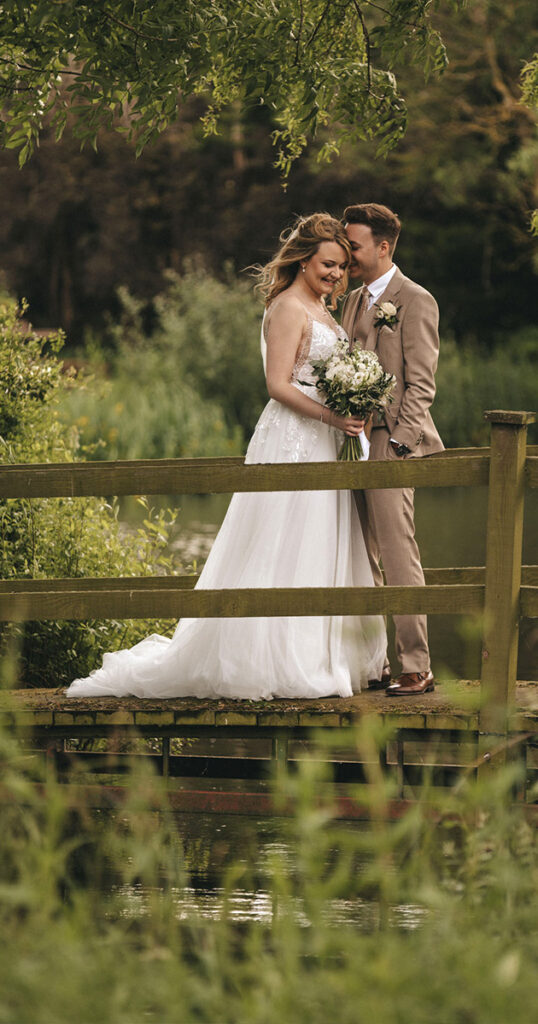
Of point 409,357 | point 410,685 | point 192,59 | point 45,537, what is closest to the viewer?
point 410,685

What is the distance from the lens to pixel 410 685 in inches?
214

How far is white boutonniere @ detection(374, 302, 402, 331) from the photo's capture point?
214 inches

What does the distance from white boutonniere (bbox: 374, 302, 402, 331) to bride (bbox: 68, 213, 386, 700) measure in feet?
0.76

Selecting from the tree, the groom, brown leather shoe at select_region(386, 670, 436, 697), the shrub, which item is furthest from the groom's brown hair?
the shrub

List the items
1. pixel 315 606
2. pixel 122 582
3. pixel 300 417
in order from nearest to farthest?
pixel 315 606 < pixel 300 417 < pixel 122 582

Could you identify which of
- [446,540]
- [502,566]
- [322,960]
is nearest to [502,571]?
[502,566]

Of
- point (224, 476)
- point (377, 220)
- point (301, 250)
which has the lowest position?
point (224, 476)

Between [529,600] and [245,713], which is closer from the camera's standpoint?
[529,600]

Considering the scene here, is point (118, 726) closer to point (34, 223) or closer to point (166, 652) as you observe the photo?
Result: point (166, 652)

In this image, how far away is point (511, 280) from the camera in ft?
126

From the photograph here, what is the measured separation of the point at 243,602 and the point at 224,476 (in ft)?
1.53

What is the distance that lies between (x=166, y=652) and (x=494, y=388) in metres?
19.8

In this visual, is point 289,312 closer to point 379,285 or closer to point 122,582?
point 379,285

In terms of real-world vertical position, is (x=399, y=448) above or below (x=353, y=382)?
below
